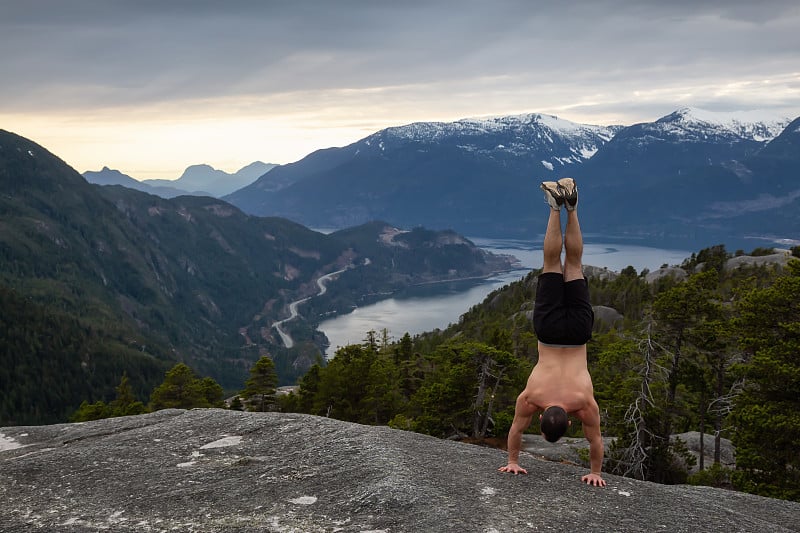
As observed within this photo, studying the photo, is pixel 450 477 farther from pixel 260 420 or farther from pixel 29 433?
pixel 29 433

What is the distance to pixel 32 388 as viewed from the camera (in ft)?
520

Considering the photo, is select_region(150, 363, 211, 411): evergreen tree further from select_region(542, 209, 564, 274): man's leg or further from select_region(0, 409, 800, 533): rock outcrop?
select_region(542, 209, 564, 274): man's leg

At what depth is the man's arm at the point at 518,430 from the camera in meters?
10.5

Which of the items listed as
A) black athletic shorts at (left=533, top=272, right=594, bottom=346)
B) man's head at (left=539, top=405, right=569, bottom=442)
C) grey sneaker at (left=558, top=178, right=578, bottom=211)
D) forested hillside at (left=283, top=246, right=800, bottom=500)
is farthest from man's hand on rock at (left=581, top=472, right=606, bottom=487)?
forested hillside at (left=283, top=246, right=800, bottom=500)

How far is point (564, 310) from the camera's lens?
32.8 ft

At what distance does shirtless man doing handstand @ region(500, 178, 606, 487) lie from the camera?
9.90 m

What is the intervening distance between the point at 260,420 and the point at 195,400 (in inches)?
1679

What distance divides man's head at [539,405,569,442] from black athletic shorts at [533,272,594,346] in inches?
48.3

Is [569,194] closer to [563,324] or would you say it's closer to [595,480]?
[563,324]

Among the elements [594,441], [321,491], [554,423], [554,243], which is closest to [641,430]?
[594,441]

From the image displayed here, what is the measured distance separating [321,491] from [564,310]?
5.36 meters

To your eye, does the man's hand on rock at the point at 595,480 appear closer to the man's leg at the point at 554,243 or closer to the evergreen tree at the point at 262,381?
the man's leg at the point at 554,243

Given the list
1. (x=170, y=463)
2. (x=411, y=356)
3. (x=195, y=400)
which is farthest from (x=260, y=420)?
(x=411, y=356)

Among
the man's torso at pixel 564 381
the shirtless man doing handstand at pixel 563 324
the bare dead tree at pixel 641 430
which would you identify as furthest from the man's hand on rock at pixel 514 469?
the bare dead tree at pixel 641 430
